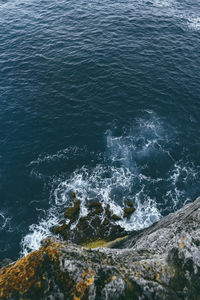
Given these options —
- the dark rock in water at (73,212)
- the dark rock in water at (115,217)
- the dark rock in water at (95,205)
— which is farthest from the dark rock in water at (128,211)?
the dark rock in water at (73,212)

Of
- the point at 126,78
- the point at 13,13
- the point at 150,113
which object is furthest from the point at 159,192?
the point at 13,13

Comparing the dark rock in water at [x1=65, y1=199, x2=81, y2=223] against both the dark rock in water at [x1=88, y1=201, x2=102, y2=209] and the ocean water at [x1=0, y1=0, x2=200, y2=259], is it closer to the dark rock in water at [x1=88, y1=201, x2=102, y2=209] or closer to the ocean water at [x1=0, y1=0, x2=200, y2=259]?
the ocean water at [x1=0, y1=0, x2=200, y2=259]

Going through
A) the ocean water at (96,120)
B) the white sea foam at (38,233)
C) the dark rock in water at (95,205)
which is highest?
the ocean water at (96,120)

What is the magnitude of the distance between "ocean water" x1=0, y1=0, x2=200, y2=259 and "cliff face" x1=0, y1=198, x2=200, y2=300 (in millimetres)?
23425

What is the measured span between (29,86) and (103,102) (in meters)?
23.0

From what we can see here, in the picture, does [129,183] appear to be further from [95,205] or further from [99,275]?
[99,275]

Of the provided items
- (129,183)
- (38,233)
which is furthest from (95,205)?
(38,233)

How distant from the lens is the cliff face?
1023 cm

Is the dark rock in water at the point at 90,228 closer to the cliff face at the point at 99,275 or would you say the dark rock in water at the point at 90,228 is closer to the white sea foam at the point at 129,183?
the white sea foam at the point at 129,183

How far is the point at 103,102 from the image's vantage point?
5403 cm

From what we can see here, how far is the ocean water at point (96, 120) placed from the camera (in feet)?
125

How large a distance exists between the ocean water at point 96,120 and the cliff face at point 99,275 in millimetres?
23425

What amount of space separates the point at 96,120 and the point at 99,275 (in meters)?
41.9

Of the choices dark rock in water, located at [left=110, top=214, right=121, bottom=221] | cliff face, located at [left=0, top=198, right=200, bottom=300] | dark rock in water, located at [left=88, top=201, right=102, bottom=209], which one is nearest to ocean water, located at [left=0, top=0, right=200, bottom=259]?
dark rock in water, located at [left=88, top=201, right=102, bottom=209]
